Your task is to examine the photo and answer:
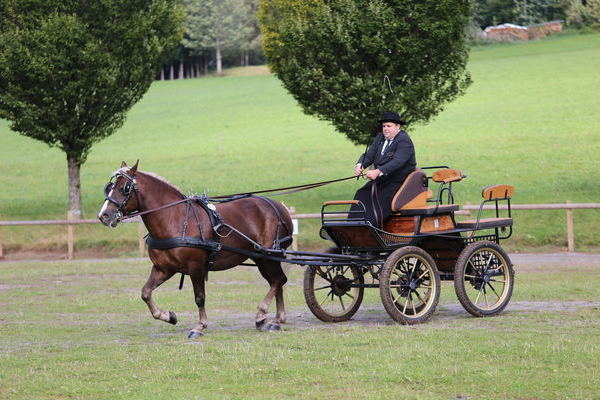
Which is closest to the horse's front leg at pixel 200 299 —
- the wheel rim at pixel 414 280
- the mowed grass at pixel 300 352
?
the mowed grass at pixel 300 352

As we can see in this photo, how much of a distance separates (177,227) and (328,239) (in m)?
1.91

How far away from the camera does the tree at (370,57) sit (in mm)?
22281

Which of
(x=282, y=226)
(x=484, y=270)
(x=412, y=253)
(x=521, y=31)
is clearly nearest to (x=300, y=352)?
(x=412, y=253)

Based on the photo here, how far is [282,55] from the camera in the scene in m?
24.9

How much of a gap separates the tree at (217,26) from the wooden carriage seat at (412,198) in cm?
8409

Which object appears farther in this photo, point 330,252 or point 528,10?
point 528,10

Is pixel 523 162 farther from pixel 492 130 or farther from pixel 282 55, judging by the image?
pixel 282 55

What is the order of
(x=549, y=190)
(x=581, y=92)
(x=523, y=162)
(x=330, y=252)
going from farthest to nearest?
(x=581, y=92)
(x=523, y=162)
(x=549, y=190)
(x=330, y=252)

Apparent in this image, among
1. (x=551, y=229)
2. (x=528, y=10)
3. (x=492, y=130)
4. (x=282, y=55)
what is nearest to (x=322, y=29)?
(x=282, y=55)

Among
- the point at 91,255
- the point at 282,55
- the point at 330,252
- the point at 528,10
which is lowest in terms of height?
the point at 91,255

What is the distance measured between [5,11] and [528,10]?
55626 millimetres

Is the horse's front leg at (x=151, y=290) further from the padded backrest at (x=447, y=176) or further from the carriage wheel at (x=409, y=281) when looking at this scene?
the padded backrest at (x=447, y=176)

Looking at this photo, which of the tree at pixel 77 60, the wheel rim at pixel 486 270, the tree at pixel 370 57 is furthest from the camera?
the tree at pixel 77 60

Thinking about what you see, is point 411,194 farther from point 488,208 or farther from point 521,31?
point 521,31
